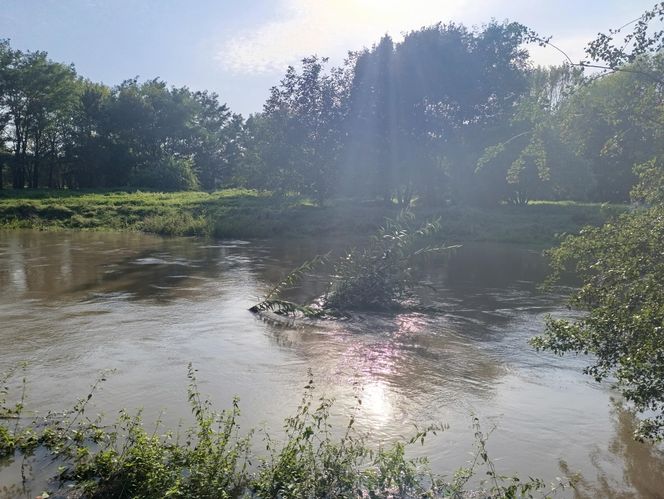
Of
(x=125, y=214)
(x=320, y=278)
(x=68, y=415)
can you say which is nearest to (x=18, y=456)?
(x=68, y=415)

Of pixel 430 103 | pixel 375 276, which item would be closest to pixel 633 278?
pixel 375 276

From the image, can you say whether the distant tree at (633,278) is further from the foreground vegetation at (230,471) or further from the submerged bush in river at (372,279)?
the submerged bush in river at (372,279)

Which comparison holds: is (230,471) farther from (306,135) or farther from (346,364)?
(306,135)

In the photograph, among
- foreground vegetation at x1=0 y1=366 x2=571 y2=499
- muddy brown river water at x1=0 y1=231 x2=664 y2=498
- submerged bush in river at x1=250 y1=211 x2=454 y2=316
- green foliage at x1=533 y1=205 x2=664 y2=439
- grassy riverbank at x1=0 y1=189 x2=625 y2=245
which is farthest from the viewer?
grassy riverbank at x1=0 y1=189 x2=625 y2=245

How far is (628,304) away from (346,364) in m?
5.23

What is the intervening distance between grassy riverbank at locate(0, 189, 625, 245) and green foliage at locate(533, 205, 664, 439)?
27.0 meters

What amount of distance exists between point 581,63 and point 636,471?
15.3 ft

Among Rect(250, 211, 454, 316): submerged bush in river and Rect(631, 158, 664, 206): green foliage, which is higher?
Rect(631, 158, 664, 206): green foliage

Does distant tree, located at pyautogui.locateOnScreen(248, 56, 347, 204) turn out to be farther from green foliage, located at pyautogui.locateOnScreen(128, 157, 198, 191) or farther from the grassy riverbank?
green foliage, located at pyautogui.locateOnScreen(128, 157, 198, 191)

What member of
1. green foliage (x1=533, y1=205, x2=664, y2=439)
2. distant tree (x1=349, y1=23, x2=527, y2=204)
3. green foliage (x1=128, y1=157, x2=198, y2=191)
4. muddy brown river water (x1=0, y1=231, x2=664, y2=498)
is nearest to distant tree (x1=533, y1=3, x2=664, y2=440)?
green foliage (x1=533, y1=205, x2=664, y2=439)

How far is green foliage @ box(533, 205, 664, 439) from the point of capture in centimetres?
593

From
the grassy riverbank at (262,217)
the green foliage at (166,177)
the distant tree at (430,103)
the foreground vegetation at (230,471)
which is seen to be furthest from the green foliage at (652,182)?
the green foliage at (166,177)

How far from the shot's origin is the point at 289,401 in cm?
852

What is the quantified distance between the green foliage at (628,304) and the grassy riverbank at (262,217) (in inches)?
1062
